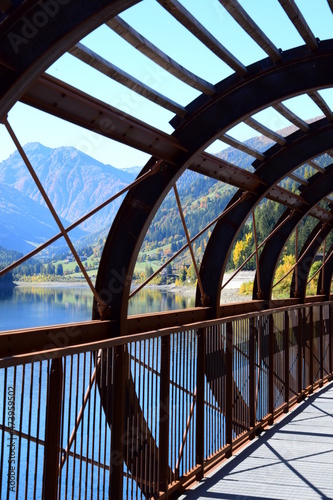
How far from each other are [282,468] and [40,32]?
5206 mm

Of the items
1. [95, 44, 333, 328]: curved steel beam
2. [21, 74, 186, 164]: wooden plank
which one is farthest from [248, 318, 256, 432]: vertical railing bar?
[21, 74, 186, 164]: wooden plank

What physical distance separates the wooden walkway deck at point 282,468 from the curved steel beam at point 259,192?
188 cm

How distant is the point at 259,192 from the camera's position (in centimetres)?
812

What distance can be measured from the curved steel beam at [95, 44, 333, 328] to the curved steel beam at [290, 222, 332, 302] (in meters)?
6.92

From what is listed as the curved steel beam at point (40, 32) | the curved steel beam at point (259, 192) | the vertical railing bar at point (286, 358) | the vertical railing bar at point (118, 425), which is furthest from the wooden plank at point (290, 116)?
the vertical railing bar at point (286, 358)

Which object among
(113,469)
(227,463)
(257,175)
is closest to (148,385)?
(113,469)

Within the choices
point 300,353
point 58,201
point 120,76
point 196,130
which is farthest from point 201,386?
point 58,201

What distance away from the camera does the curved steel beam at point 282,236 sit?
10.0 meters

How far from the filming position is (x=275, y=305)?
10.4 meters

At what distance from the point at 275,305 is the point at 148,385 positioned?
18.9ft

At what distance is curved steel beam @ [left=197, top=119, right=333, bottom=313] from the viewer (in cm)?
755

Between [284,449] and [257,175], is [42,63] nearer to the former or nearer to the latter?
[257,175]

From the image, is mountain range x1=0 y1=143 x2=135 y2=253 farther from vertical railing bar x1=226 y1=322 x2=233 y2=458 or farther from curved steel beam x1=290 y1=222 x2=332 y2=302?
vertical railing bar x1=226 y1=322 x2=233 y2=458

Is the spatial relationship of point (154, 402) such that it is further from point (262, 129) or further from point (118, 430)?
point (262, 129)
